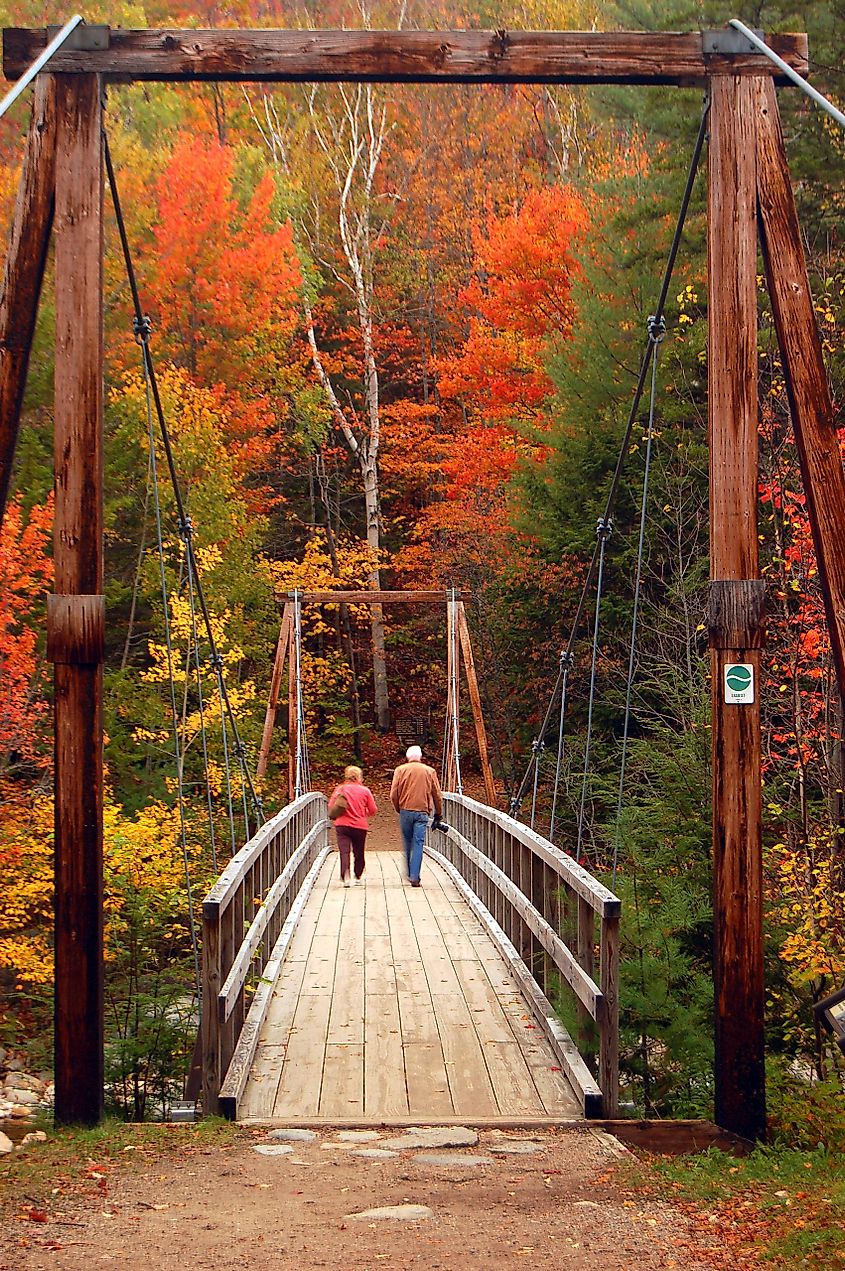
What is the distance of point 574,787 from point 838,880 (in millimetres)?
6282

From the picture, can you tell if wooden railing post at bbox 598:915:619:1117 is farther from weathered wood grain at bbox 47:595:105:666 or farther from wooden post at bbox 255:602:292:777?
wooden post at bbox 255:602:292:777

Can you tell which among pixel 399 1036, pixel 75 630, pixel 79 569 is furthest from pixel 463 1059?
pixel 79 569

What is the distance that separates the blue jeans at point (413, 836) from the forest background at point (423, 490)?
1.53 m

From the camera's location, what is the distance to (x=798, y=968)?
8812 millimetres

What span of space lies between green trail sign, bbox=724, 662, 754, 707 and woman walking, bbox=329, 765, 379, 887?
23.4ft

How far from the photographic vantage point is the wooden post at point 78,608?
5.75 m

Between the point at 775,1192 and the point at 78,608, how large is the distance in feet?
10.9

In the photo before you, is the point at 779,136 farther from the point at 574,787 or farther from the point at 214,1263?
the point at 574,787

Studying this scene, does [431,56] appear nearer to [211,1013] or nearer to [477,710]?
[211,1013]

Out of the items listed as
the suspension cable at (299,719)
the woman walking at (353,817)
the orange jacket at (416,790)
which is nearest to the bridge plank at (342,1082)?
the orange jacket at (416,790)

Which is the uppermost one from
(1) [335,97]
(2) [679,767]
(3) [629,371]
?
(1) [335,97]

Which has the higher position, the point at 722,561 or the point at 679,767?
the point at 722,561

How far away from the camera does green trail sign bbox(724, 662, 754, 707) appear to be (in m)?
5.79

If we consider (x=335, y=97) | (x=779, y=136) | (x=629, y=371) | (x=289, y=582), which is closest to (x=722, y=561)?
(x=779, y=136)
